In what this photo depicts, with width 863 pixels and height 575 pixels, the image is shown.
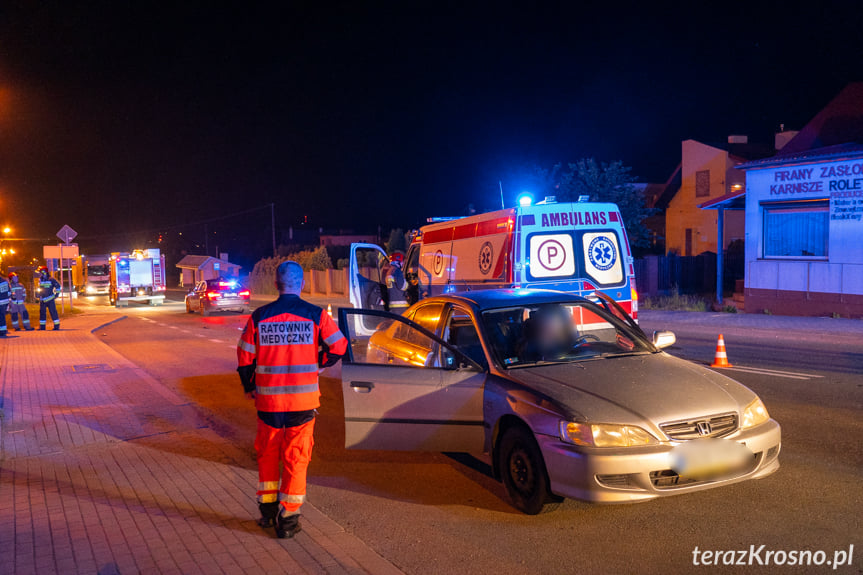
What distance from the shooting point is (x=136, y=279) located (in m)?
37.5

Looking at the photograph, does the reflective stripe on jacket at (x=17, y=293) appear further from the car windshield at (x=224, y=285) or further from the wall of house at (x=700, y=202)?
the wall of house at (x=700, y=202)

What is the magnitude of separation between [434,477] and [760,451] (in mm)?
2496

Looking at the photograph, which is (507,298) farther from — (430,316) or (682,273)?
(682,273)

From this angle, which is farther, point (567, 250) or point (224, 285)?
→ point (224, 285)

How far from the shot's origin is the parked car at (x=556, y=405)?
4.43m

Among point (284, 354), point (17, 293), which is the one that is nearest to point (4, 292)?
point (17, 293)

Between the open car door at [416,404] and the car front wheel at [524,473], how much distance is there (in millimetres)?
330

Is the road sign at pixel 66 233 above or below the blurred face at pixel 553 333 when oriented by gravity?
above

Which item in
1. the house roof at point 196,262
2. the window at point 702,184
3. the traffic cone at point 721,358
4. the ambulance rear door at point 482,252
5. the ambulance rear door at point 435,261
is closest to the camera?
the ambulance rear door at point 482,252

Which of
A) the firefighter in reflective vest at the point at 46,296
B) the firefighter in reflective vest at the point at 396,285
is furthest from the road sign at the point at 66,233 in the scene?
the firefighter in reflective vest at the point at 396,285

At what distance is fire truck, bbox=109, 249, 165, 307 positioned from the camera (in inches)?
1459

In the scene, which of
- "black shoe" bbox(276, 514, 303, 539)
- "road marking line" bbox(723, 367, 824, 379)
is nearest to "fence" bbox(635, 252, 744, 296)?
"road marking line" bbox(723, 367, 824, 379)

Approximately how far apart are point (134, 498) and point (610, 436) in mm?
3559

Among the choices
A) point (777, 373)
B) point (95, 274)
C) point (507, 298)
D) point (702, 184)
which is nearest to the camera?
point (507, 298)
